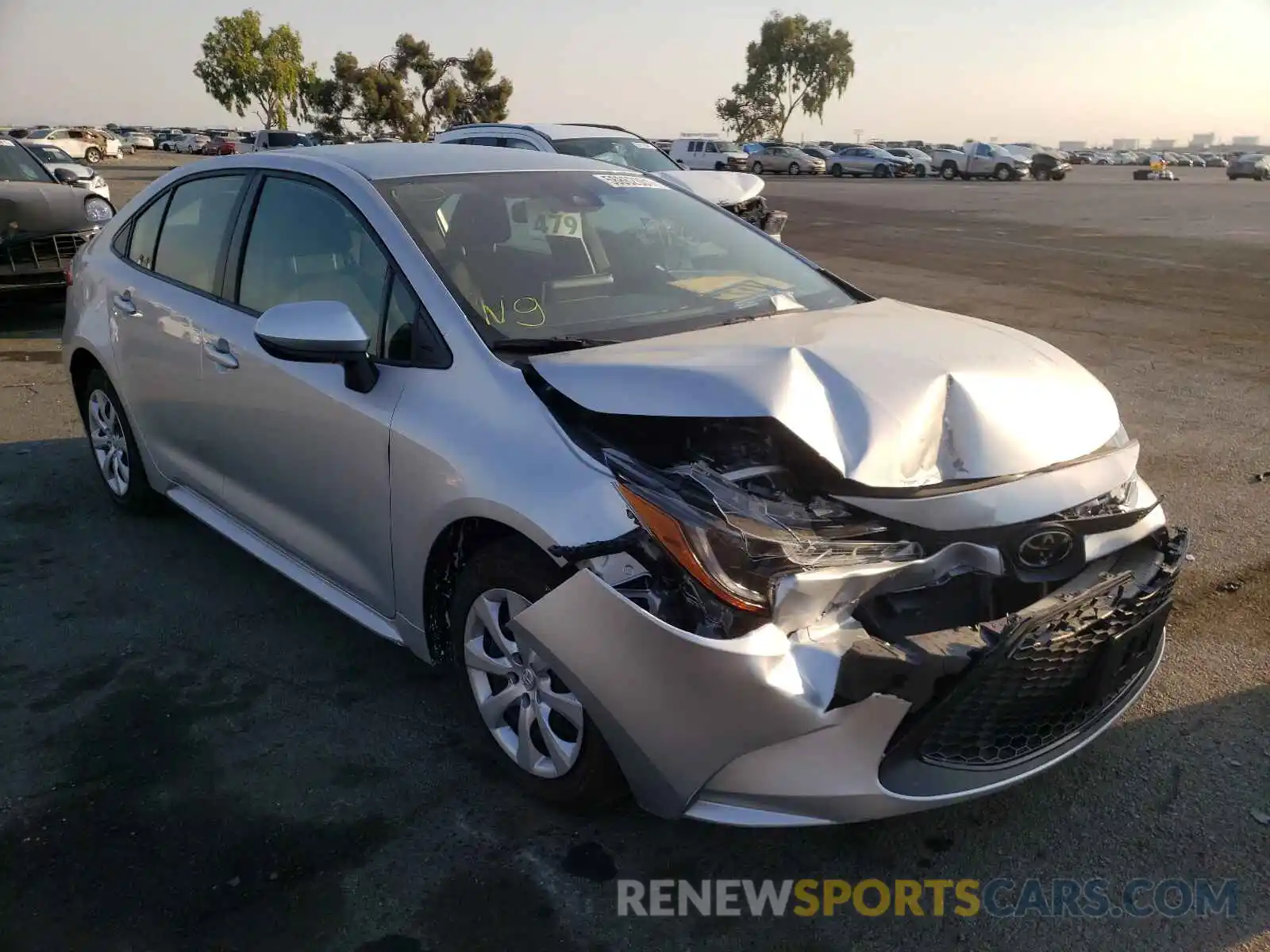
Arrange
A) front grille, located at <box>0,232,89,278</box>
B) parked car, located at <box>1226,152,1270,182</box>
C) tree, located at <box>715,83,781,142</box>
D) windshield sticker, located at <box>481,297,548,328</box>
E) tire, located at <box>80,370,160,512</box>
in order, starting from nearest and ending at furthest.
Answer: windshield sticker, located at <box>481,297,548,328</box>, tire, located at <box>80,370,160,512</box>, front grille, located at <box>0,232,89,278</box>, parked car, located at <box>1226,152,1270,182</box>, tree, located at <box>715,83,781,142</box>

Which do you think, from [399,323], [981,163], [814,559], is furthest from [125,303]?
[981,163]

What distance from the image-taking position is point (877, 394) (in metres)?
2.59

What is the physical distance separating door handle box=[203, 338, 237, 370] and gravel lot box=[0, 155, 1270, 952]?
3.31 feet

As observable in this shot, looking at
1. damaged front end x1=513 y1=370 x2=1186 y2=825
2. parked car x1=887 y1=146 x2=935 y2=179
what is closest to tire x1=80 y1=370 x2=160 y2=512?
damaged front end x1=513 y1=370 x2=1186 y2=825

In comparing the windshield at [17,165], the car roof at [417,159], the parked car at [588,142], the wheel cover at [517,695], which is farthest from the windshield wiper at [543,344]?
the windshield at [17,165]

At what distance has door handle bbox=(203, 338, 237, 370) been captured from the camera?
367cm

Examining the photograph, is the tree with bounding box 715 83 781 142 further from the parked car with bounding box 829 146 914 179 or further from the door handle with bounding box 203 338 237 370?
the door handle with bounding box 203 338 237 370

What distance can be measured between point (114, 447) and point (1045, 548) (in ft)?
14.2

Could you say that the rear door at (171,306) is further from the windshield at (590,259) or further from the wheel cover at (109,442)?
the windshield at (590,259)

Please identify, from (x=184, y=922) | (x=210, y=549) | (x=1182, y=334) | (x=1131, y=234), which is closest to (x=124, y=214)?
(x=210, y=549)

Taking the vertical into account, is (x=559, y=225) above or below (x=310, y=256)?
above

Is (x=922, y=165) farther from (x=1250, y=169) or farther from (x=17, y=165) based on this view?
(x=17, y=165)

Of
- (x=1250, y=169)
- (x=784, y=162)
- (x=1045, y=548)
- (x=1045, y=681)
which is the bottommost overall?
(x=784, y=162)

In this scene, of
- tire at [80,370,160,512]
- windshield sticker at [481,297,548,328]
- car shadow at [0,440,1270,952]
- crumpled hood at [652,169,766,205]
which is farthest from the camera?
crumpled hood at [652,169,766,205]
